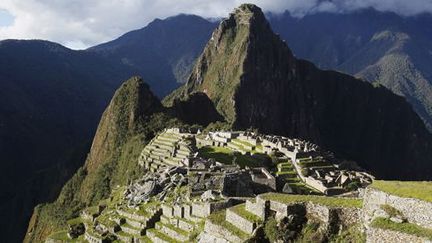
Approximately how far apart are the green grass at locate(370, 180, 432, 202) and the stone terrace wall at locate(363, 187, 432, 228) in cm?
14

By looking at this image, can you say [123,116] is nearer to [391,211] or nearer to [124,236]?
[124,236]

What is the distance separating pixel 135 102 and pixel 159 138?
3953 centimetres

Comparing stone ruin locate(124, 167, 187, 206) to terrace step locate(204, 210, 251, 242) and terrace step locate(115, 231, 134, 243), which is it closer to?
terrace step locate(115, 231, 134, 243)

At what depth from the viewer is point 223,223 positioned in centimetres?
2298

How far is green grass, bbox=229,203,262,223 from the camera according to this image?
2130 cm

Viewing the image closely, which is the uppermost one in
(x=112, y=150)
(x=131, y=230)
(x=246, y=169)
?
(x=246, y=169)

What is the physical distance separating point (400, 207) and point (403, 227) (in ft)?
2.19

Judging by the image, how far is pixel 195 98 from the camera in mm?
144125

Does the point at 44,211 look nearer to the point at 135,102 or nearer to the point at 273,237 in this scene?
the point at 135,102

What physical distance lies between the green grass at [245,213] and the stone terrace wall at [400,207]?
4735 mm

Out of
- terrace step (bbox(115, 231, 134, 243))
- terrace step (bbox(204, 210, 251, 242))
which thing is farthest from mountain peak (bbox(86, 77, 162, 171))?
terrace step (bbox(204, 210, 251, 242))

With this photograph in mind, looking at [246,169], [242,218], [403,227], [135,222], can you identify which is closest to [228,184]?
[135,222]

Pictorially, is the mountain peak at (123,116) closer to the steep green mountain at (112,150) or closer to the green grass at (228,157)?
the steep green mountain at (112,150)

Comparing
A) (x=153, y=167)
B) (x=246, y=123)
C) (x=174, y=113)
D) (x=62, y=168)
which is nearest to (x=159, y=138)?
(x=153, y=167)
